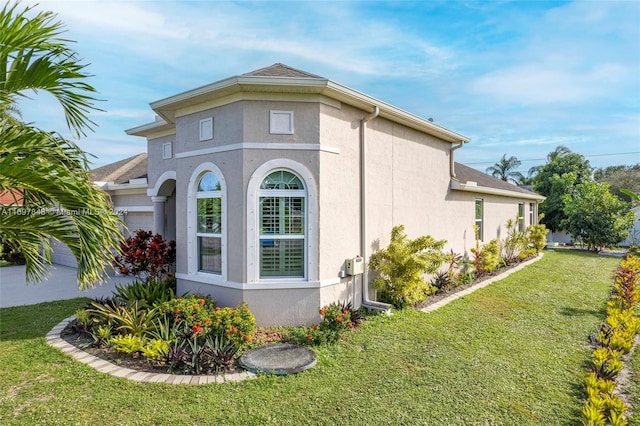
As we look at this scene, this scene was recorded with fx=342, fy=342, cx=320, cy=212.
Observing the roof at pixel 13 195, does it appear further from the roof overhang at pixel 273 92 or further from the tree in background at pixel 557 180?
the tree in background at pixel 557 180

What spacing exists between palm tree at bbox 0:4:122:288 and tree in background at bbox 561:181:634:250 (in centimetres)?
2655

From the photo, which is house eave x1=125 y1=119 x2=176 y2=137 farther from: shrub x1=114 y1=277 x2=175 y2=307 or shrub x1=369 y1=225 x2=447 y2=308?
shrub x1=369 y1=225 x2=447 y2=308

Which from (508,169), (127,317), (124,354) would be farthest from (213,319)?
(508,169)

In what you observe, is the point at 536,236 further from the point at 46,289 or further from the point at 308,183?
the point at 46,289

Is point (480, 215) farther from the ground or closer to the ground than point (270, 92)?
closer to the ground

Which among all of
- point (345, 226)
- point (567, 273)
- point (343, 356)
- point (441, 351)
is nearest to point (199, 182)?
point (345, 226)

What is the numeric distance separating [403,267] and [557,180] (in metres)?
25.6

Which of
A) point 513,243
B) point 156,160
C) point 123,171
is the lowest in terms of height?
point 513,243

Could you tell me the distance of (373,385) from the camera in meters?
4.97

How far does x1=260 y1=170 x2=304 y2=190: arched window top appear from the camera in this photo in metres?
7.26

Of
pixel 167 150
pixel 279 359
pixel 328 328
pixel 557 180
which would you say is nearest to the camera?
pixel 279 359

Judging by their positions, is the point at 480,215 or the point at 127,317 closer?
the point at 127,317

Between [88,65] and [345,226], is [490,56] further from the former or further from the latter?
[88,65]

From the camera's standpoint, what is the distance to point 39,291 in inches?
446
